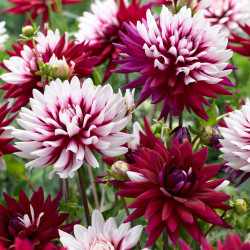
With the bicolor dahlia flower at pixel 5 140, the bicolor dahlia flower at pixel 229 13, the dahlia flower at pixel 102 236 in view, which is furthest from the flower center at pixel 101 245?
the bicolor dahlia flower at pixel 229 13

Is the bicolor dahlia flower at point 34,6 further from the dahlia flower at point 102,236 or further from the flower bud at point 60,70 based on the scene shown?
the dahlia flower at point 102,236

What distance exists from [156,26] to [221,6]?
0.91ft

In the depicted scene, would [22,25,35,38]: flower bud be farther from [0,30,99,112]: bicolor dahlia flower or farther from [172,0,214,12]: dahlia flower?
[172,0,214,12]: dahlia flower

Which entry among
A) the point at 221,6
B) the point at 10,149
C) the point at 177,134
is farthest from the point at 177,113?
the point at 221,6

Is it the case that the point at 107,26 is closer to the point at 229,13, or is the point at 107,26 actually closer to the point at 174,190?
the point at 229,13

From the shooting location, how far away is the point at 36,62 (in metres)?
0.49

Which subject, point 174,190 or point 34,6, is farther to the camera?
point 34,6

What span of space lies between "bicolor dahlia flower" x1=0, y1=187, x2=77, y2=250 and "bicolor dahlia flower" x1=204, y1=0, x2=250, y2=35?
0.36 meters

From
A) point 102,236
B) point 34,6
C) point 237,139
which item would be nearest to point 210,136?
point 237,139

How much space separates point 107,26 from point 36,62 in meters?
0.12

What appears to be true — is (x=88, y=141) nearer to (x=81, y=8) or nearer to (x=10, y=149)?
(x=10, y=149)

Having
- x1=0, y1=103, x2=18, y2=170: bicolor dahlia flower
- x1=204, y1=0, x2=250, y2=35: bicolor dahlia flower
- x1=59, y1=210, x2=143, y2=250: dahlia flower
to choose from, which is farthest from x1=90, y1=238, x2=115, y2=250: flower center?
x1=204, y1=0, x2=250, y2=35: bicolor dahlia flower

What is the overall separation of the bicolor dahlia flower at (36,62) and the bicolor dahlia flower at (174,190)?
165 mm

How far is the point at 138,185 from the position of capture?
348 millimetres
